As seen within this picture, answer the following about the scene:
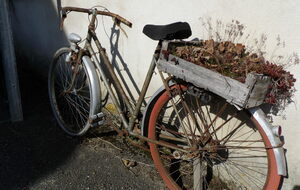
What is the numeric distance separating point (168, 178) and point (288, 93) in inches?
53.2

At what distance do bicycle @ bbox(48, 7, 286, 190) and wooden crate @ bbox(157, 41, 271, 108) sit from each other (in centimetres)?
18

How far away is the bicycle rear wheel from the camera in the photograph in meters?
4.02

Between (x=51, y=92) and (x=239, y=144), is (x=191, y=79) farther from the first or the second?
(x=51, y=92)

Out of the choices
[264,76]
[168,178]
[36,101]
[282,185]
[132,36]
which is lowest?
[36,101]

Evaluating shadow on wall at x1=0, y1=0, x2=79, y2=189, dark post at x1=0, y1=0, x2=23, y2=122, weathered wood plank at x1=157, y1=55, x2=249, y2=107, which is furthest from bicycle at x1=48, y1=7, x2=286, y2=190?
dark post at x1=0, y1=0, x2=23, y2=122

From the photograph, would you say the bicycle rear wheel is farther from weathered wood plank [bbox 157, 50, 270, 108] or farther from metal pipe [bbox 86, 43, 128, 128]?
weathered wood plank [bbox 157, 50, 270, 108]

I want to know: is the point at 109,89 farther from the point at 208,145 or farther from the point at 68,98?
the point at 208,145

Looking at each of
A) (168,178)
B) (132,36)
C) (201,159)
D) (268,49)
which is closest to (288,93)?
(268,49)

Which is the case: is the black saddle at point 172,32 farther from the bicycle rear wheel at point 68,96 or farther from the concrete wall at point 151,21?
the bicycle rear wheel at point 68,96

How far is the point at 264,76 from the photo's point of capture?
7.49ft

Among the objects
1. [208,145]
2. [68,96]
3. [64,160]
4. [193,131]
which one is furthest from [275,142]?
[68,96]

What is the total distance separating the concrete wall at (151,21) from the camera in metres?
2.55

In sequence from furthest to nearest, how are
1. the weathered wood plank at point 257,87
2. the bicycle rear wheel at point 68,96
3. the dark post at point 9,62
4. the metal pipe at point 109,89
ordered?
1. the bicycle rear wheel at point 68,96
2. the dark post at point 9,62
3. the metal pipe at point 109,89
4. the weathered wood plank at point 257,87

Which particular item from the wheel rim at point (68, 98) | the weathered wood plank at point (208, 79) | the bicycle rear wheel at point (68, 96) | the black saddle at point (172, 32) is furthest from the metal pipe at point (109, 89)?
the black saddle at point (172, 32)
